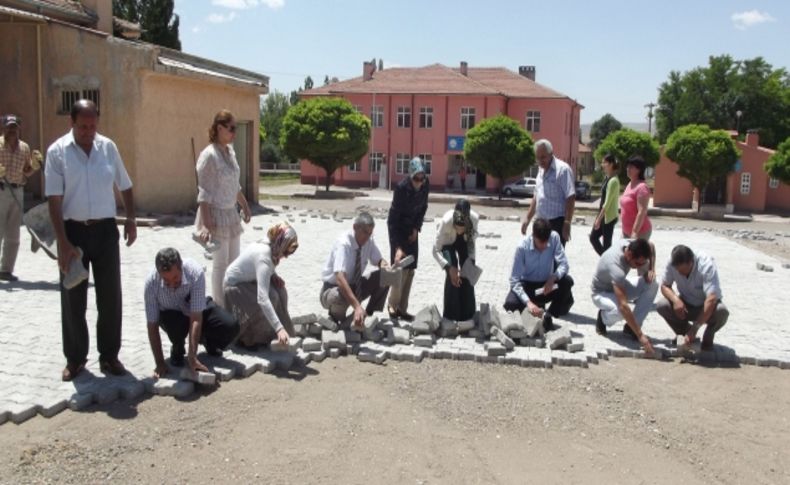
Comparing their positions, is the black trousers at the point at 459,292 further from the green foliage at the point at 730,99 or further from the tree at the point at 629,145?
the green foliage at the point at 730,99

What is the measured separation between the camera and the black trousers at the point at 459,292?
792cm

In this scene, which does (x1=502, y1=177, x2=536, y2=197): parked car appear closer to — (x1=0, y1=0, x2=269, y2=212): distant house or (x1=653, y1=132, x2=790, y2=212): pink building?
(x1=653, y1=132, x2=790, y2=212): pink building

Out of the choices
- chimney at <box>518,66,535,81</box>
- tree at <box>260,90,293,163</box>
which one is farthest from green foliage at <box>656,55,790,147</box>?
tree at <box>260,90,293,163</box>

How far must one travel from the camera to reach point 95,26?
21.4 m

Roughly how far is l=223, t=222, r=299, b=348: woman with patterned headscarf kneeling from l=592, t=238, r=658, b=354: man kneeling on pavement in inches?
125

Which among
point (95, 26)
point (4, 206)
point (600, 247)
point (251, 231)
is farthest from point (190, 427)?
point (95, 26)

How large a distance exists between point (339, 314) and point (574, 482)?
322 centimetres

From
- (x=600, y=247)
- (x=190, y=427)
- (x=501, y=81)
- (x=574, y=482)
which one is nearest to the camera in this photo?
(x=574, y=482)

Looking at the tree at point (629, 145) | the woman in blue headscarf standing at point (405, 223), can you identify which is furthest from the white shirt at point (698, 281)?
the tree at point (629, 145)

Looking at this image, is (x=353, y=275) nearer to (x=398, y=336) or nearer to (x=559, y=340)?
(x=398, y=336)

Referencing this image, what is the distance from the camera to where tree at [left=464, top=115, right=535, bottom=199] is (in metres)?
37.9

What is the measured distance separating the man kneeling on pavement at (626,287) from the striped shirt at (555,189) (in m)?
1.34

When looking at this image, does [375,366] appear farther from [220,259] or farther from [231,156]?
[231,156]

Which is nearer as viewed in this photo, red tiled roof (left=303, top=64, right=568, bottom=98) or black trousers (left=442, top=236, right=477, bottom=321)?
black trousers (left=442, top=236, right=477, bottom=321)
